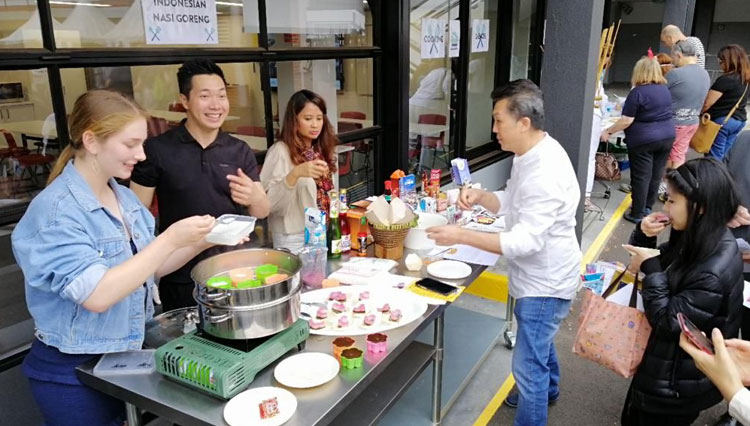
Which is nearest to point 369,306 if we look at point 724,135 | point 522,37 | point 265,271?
point 265,271

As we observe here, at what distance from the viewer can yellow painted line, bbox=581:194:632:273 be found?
565 centimetres

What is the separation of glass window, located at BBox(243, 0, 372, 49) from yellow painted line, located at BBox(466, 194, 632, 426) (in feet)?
7.90

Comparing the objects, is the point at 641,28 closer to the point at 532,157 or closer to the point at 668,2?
the point at 668,2

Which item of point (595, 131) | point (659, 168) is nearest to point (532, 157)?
point (595, 131)

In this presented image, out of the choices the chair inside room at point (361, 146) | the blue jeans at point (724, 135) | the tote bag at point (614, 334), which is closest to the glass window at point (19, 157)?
the chair inside room at point (361, 146)

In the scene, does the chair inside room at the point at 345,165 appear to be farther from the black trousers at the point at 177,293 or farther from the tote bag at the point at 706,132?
the tote bag at the point at 706,132

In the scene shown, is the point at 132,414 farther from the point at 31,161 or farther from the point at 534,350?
the point at 534,350

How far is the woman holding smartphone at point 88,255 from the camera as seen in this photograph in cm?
170

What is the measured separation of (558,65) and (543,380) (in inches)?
122

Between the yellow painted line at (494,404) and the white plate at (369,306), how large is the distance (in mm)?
1173

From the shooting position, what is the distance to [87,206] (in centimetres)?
180

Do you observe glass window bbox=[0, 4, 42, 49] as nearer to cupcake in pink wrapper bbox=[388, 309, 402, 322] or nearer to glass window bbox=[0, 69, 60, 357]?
glass window bbox=[0, 69, 60, 357]

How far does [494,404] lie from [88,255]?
2.54 metres

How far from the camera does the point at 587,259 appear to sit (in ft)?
18.4
